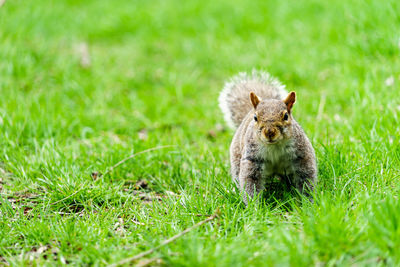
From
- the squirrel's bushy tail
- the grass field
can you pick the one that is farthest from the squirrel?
the squirrel's bushy tail

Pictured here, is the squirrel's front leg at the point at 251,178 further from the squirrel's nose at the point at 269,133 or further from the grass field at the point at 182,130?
the squirrel's nose at the point at 269,133

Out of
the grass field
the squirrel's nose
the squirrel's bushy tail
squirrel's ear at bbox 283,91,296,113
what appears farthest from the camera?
the squirrel's bushy tail

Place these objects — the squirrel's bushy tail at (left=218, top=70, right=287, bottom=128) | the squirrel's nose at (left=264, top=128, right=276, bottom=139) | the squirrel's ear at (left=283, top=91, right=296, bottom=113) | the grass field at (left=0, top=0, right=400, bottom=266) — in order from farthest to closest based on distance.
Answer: the squirrel's bushy tail at (left=218, top=70, right=287, bottom=128), the squirrel's ear at (left=283, top=91, right=296, bottom=113), the squirrel's nose at (left=264, top=128, right=276, bottom=139), the grass field at (left=0, top=0, right=400, bottom=266)

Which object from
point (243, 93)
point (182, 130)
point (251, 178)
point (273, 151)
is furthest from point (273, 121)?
point (182, 130)

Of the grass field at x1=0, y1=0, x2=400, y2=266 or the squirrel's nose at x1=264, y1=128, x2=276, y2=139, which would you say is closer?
the grass field at x1=0, y1=0, x2=400, y2=266

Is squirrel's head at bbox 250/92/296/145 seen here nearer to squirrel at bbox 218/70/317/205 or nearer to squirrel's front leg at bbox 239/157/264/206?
squirrel at bbox 218/70/317/205

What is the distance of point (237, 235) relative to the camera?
2.24 metres

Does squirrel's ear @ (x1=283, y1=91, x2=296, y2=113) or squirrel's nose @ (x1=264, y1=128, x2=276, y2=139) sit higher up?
squirrel's ear @ (x1=283, y1=91, x2=296, y2=113)

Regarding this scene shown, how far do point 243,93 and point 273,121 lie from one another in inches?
39.4

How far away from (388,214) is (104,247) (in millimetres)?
1269

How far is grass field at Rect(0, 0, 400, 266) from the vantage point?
84.6 inches

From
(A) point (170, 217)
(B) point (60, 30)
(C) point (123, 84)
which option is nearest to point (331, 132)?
(A) point (170, 217)

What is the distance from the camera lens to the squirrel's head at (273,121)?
2.40 m

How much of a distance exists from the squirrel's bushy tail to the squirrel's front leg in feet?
2.41
